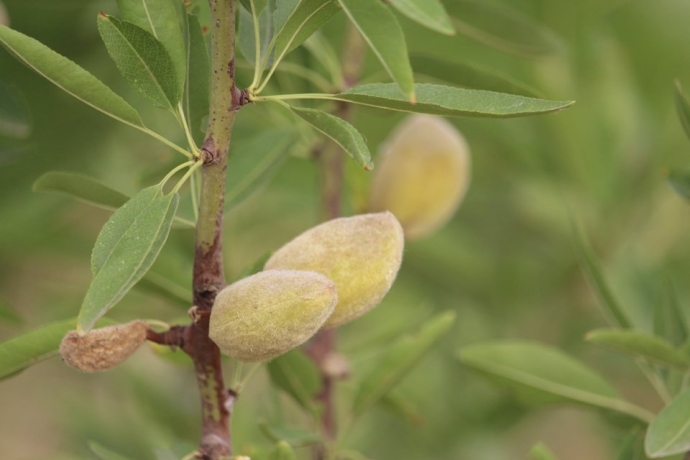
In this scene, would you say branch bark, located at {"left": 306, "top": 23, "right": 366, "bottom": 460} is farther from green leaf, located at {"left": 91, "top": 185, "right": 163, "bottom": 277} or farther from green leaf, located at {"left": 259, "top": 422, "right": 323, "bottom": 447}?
green leaf, located at {"left": 91, "top": 185, "right": 163, "bottom": 277}

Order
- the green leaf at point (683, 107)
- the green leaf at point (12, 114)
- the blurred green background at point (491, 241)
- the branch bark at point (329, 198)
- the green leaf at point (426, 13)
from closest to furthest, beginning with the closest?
1. the green leaf at point (426, 13)
2. the green leaf at point (683, 107)
3. the green leaf at point (12, 114)
4. the branch bark at point (329, 198)
5. the blurred green background at point (491, 241)

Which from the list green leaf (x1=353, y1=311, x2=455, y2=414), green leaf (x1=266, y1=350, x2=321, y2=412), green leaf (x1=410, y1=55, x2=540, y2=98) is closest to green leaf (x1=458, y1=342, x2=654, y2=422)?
green leaf (x1=353, y1=311, x2=455, y2=414)

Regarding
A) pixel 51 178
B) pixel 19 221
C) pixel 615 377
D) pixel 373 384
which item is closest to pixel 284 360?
pixel 373 384

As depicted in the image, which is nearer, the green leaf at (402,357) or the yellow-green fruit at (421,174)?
the green leaf at (402,357)

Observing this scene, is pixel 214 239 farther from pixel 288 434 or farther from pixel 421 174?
pixel 421 174

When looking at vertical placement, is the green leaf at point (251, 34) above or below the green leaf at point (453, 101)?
above

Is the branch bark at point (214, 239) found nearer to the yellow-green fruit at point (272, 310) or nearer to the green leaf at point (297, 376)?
the yellow-green fruit at point (272, 310)

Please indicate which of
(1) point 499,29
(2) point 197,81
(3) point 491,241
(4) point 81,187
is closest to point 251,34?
(2) point 197,81

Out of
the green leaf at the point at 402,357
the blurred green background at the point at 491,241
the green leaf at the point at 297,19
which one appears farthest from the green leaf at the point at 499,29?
the green leaf at the point at 297,19
